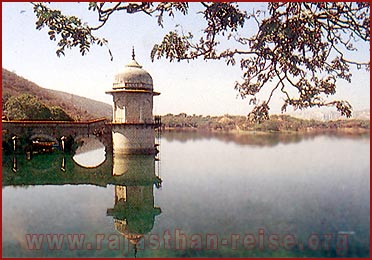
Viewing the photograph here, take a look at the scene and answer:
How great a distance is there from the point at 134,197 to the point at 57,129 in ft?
34.3

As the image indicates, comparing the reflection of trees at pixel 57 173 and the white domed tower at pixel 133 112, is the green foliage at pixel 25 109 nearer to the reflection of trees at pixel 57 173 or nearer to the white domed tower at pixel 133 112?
the reflection of trees at pixel 57 173

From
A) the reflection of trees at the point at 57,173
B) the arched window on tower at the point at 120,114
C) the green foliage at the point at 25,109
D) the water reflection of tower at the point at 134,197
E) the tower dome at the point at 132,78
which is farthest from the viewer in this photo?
the green foliage at the point at 25,109

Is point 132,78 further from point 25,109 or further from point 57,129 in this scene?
point 25,109

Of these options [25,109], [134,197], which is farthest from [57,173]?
[25,109]

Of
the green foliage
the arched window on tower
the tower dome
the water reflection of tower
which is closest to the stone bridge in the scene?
the arched window on tower

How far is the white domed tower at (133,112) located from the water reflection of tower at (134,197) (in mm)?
728

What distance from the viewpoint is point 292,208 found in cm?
998

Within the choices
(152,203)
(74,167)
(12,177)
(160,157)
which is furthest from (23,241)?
(160,157)

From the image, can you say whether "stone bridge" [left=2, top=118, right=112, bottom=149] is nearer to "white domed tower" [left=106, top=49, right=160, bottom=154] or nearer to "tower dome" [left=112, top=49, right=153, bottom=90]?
"white domed tower" [left=106, top=49, right=160, bottom=154]

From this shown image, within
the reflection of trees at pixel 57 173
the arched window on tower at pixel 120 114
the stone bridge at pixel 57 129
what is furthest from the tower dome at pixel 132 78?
the reflection of trees at pixel 57 173

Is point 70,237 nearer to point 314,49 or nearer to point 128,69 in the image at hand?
point 314,49

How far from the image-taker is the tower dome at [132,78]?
20.7 metres

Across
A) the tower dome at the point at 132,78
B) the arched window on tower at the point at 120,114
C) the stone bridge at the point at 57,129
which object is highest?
the tower dome at the point at 132,78

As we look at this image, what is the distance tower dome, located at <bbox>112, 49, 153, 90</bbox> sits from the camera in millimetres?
20719
